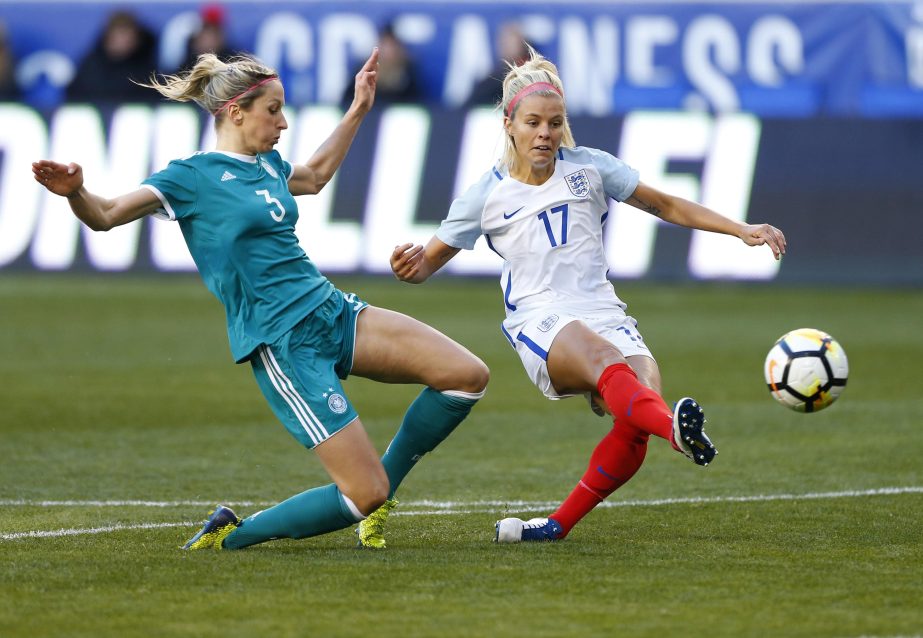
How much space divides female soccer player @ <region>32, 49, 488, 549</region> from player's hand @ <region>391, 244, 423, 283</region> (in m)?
0.20

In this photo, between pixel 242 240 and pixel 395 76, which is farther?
pixel 395 76

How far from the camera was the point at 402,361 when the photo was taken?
641 cm

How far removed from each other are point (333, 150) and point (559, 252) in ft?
3.75

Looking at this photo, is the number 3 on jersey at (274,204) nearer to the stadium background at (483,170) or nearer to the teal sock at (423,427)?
the teal sock at (423,427)

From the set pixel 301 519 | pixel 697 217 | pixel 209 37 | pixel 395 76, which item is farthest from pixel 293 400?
pixel 209 37

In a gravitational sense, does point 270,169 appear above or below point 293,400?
above

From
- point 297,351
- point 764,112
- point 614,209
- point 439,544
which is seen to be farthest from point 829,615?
point 764,112

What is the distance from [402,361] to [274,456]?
2.83 meters

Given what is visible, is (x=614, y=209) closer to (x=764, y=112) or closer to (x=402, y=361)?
(x=764, y=112)

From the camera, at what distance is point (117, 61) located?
2088 centimetres

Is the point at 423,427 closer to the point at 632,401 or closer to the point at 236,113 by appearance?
the point at 632,401

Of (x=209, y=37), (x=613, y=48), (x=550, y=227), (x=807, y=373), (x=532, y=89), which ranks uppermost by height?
(x=613, y=48)

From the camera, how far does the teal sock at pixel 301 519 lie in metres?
6.19

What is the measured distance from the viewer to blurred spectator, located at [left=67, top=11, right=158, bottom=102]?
20.6m
